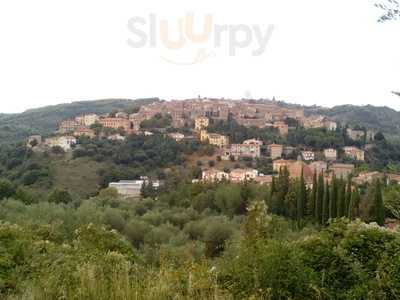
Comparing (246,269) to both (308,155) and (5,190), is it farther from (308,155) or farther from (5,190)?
(308,155)

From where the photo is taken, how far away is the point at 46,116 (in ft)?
275

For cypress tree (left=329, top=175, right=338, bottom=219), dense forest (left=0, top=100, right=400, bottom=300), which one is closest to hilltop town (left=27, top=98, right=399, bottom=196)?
dense forest (left=0, top=100, right=400, bottom=300)

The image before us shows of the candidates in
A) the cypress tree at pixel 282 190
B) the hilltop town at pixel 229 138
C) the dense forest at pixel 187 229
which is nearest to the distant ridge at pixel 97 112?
the hilltop town at pixel 229 138

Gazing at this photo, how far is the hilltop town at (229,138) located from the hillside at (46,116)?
594 centimetres

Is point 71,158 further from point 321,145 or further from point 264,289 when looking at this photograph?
point 264,289

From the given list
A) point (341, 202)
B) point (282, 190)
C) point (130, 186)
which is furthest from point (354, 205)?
point (130, 186)

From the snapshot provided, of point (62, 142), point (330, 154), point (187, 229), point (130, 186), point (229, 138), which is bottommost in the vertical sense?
point (130, 186)

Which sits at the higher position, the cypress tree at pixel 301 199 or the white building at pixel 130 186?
the cypress tree at pixel 301 199

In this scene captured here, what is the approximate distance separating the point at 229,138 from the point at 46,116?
3890 centimetres

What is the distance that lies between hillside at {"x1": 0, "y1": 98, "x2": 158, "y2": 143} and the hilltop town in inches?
234

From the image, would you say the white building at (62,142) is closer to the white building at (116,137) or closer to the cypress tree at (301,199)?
the white building at (116,137)

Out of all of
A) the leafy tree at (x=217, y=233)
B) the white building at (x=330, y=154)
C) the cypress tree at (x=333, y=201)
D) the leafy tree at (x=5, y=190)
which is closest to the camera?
the leafy tree at (x=217, y=233)

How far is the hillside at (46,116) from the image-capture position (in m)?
65.6

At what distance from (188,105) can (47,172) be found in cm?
4532
